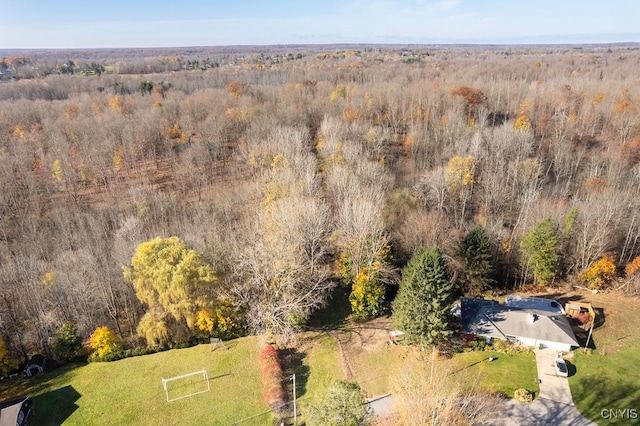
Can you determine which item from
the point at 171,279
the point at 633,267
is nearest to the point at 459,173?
the point at 633,267

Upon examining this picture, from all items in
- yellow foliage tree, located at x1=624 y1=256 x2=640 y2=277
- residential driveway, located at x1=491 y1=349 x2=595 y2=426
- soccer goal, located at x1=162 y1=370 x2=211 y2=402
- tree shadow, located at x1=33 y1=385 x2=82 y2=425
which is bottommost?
tree shadow, located at x1=33 y1=385 x2=82 y2=425

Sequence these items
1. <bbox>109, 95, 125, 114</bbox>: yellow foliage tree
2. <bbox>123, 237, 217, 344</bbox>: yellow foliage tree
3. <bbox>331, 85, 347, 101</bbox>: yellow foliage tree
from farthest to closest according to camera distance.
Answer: <bbox>331, 85, 347, 101</bbox>: yellow foliage tree
<bbox>109, 95, 125, 114</bbox>: yellow foliage tree
<bbox>123, 237, 217, 344</bbox>: yellow foliage tree

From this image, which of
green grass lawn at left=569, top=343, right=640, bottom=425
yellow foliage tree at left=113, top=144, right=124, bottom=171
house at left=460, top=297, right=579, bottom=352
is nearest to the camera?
green grass lawn at left=569, top=343, right=640, bottom=425

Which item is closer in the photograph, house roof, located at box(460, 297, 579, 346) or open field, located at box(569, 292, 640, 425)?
open field, located at box(569, 292, 640, 425)

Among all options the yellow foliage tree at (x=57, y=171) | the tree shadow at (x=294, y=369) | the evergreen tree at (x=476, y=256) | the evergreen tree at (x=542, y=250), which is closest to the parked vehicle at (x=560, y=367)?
the evergreen tree at (x=476, y=256)

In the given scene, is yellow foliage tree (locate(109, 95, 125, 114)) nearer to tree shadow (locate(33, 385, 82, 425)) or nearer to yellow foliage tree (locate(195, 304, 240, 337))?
yellow foliage tree (locate(195, 304, 240, 337))

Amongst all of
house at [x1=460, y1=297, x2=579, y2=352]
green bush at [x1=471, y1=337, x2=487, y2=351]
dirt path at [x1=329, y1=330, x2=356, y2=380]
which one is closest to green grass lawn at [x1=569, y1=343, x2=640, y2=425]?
house at [x1=460, y1=297, x2=579, y2=352]
